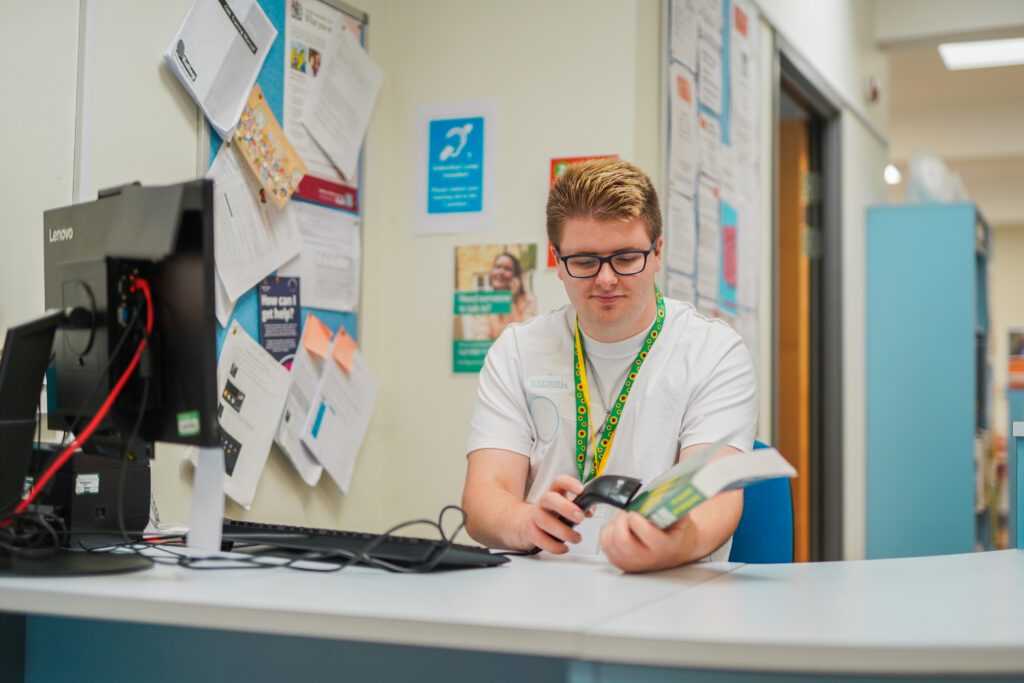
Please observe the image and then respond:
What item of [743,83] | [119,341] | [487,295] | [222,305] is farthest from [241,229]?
[743,83]

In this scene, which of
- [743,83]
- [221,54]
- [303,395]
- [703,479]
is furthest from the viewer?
[743,83]

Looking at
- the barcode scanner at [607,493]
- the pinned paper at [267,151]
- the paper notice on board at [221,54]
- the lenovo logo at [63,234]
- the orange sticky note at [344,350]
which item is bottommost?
the barcode scanner at [607,493]

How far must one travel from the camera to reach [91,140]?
1.93m

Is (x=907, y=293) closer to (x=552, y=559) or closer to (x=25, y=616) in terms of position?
(x=552, y=559)

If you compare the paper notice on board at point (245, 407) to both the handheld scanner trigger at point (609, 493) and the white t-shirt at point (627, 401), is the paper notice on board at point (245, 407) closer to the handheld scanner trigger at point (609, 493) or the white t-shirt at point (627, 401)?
the white t-shirt at point (627, 401)

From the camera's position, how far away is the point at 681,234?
292cm

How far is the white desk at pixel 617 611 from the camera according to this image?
964mm

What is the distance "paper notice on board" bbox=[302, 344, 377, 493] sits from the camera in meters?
2.50

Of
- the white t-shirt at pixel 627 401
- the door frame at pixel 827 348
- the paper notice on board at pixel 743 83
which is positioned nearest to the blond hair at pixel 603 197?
the white t-shirt at pixel 627 401

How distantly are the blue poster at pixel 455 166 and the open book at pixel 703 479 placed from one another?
1.44 m

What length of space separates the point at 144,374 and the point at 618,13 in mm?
1663

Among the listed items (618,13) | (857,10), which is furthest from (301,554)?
(857,10)

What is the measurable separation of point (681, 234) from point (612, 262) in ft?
3.67

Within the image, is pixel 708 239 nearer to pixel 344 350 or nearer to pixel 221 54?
pixel 344 350
